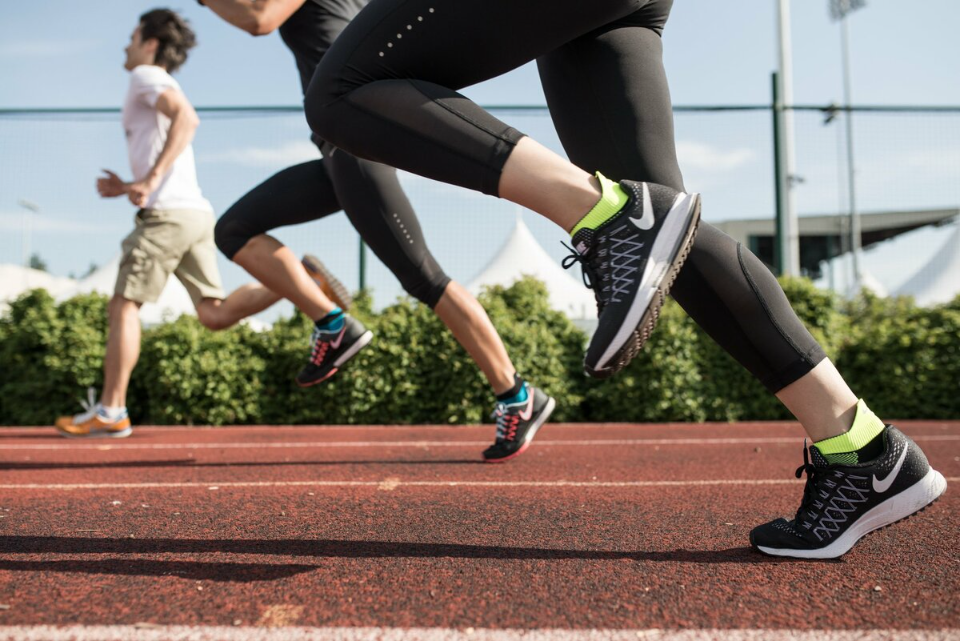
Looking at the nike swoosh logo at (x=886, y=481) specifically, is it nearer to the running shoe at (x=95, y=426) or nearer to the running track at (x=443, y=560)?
the running track at (x=443, y=560)

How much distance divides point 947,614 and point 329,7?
2627mm

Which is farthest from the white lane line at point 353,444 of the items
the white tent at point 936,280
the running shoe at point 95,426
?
the white tent at point 936,280

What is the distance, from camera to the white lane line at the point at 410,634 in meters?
1.05

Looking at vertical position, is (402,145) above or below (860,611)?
above

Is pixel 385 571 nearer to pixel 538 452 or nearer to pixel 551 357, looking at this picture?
pixel 538 452

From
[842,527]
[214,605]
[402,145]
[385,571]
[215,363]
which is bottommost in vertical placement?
[215,363]

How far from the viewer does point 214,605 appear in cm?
119

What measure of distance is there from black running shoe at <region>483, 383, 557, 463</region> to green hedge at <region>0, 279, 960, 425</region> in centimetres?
269

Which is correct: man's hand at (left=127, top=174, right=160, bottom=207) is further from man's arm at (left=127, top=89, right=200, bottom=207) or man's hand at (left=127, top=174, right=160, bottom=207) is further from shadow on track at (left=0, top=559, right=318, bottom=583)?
shadow on track at (left=0, top=559, right=318, bottom=583)

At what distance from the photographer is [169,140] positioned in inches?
157

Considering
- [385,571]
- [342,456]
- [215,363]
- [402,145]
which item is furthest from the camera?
[215,363]

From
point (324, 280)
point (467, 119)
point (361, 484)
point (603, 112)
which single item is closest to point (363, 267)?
point (324, 280)

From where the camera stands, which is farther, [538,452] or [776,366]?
[538,452]

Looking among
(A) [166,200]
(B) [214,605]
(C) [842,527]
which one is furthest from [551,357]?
(B) [214,605]
